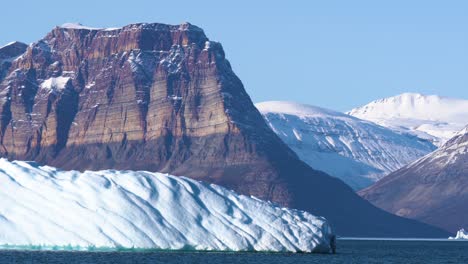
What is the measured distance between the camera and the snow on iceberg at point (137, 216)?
158 metres

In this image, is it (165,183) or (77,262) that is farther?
(165,183)

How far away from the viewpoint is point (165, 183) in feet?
566

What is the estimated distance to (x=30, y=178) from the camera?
556 feet

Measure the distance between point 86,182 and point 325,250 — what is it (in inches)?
1184

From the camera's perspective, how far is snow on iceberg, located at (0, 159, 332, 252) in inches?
6225

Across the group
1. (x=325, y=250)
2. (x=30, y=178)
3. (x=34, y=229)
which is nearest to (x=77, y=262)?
(x=34, y=229)

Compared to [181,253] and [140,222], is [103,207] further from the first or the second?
[181,253]

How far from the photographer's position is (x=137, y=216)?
16162 centimetres

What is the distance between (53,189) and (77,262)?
15.9 metres

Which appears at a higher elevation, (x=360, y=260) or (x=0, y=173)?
(x=0, y=173)

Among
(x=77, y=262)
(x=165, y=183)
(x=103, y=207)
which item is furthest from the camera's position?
(x=165, y=183)

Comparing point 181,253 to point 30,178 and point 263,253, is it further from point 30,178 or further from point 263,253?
point 30,178

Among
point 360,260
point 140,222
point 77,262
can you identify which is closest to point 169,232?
point 140,222

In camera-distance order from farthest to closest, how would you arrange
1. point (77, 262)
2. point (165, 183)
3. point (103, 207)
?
point (165, 183) → point (103, 207) → point (77, 262)
